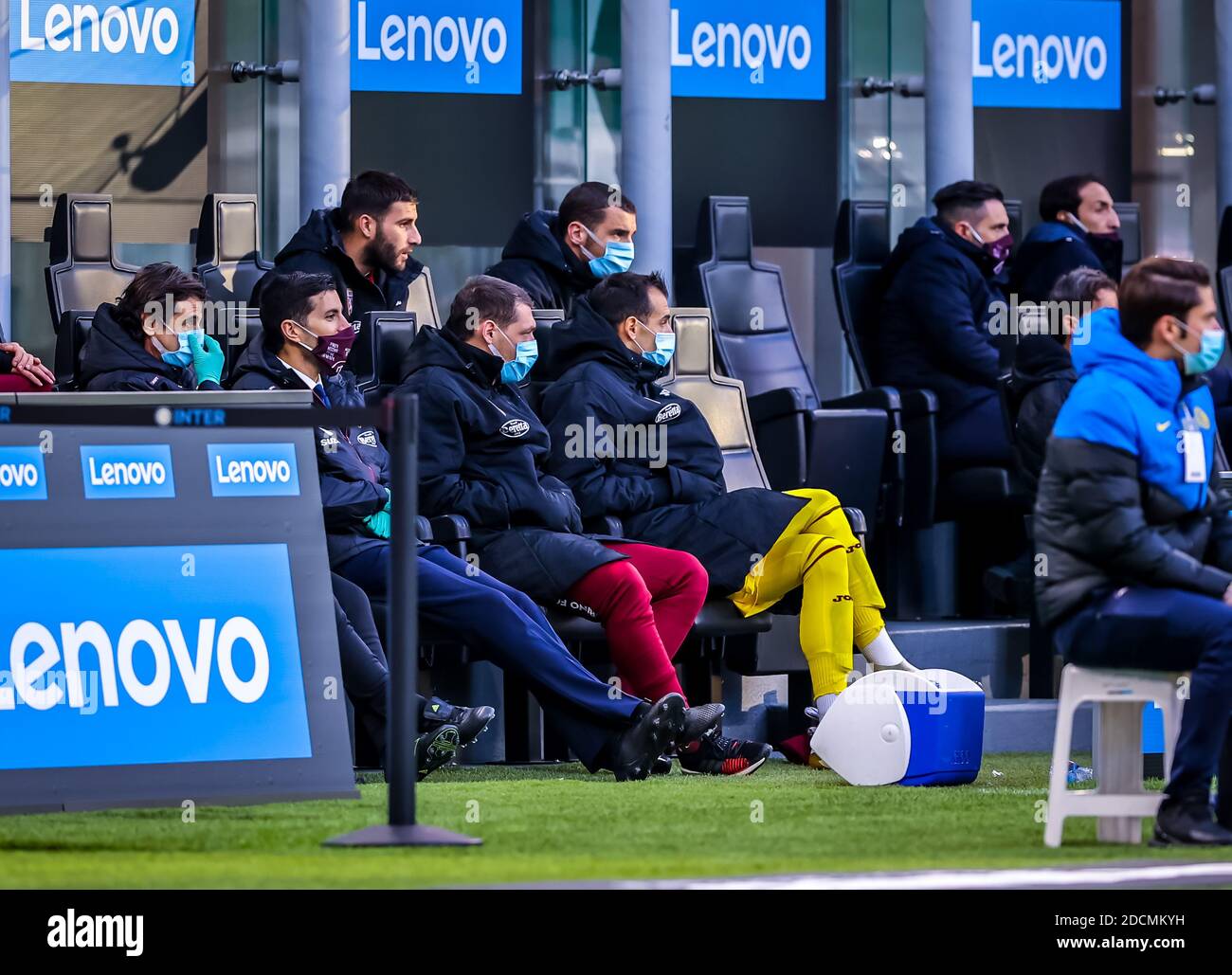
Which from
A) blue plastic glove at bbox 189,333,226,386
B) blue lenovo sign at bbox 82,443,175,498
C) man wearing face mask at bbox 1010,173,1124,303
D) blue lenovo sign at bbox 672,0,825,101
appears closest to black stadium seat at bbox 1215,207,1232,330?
man wearing face mask at bbox 1010,173,1124,303

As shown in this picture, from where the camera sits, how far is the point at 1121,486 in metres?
4.21

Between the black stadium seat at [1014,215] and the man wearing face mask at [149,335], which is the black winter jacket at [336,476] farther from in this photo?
the black stadium seat at [1014,215]

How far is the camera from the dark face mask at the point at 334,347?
5824 millimetres

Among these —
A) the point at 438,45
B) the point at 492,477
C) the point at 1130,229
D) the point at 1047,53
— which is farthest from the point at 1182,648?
the point at 1047,53

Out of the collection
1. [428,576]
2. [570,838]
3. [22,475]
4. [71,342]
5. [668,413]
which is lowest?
[570,838]

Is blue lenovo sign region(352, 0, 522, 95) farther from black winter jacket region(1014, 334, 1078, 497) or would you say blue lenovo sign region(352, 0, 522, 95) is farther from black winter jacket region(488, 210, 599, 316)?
black winter jacket region(1014, 334, 1078, 497)

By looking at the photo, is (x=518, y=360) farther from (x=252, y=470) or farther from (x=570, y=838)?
(x=570, y=838)

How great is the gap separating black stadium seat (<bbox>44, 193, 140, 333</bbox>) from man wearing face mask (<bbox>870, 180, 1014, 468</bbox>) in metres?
2.69

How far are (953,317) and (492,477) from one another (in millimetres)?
2431

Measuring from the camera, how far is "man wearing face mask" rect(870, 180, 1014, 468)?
7887mm

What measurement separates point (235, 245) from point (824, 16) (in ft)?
11.9
